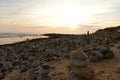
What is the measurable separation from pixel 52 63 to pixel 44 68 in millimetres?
5706

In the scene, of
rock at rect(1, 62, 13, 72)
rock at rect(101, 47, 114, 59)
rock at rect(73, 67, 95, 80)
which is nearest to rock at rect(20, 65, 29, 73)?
rock at rect(1, 62, 13, 72)

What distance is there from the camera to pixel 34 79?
49.9 ft

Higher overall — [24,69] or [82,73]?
[82,73]

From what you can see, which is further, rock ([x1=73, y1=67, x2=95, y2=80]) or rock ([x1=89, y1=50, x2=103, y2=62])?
rock ([x1=89, y1=50, x2=103, y2=62])

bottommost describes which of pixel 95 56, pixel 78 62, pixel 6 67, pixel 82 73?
pixel 6 67

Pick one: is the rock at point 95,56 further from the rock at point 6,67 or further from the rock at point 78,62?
the rock at point 6,67

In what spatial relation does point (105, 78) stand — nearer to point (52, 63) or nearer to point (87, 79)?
point (87, 79)

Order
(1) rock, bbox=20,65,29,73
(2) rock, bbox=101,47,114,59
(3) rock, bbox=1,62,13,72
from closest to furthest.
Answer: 1. (1) rock, bbox=20,65,29,73
2. (2) rock, bbox=101,47,114,59
3. (3) rock, bbox=1,62,13,72

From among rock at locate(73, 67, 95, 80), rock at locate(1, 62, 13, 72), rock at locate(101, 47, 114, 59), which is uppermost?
rock at locate(101, 47, 114, 59)

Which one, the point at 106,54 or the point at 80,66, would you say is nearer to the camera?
the point at 80,66

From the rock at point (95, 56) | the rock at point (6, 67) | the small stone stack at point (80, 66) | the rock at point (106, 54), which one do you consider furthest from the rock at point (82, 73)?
the rock at point (6, 67)

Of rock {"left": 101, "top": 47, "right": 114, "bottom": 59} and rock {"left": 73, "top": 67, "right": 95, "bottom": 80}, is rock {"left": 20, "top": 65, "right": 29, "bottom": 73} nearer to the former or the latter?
rock {"left": 101, "top": 47, "right": 114, "bottom": 59}

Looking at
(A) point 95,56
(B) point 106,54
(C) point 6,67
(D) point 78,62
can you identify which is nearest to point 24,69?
(C) point 6,67

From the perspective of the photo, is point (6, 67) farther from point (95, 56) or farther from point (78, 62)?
point (78, 62)
